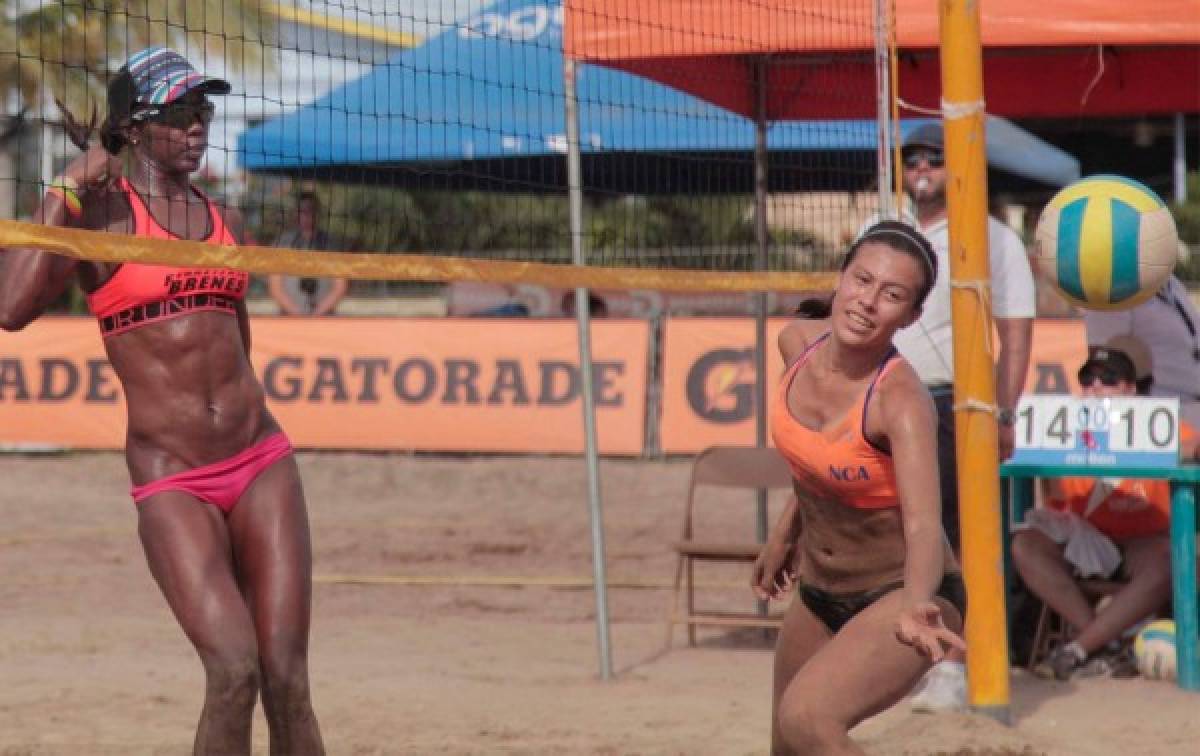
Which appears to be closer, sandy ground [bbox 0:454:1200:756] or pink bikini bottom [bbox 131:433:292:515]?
pink bikini bottom [bbox 131:433:292:515]

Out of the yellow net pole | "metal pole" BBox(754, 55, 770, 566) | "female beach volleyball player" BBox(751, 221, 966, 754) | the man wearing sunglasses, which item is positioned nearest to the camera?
"female beach volleyball player" BBox(751, 221, 966, 754)

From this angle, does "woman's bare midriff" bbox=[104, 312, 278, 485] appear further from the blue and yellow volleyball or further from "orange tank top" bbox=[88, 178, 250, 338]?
the blue and yellow volleyball

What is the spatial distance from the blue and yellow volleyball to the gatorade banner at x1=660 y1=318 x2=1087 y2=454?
23.6ft

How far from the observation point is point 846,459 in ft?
14.8

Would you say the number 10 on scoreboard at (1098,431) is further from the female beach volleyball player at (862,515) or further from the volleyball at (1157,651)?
the female beach volleyball player at (862,515)

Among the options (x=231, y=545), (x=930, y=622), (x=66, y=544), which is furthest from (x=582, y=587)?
(x=930, y=622)

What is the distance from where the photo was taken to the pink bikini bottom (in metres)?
4.84

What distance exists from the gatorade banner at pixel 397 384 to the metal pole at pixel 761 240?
18.8 feet

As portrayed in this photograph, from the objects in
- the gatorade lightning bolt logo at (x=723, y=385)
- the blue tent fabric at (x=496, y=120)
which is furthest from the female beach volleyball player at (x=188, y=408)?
the gatorade lightning bolt logo at (x=723, y=385)

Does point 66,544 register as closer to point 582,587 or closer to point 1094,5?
point 582,587

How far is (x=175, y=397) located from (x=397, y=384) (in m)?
10.4

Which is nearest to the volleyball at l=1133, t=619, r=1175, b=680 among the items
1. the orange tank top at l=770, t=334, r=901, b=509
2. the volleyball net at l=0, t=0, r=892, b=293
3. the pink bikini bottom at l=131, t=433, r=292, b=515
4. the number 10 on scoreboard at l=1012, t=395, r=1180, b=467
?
the number 10 on scoreboard at l=1012, t=395, r=1180, b=467

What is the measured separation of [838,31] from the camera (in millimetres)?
7926

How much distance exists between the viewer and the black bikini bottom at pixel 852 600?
4.61 meters
